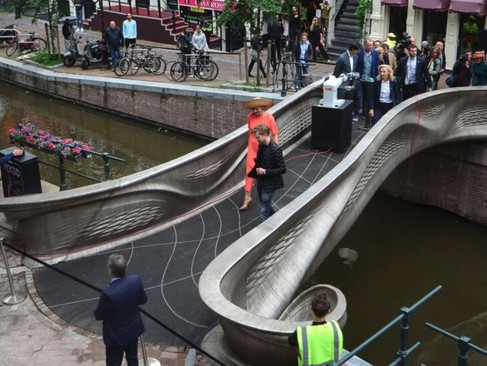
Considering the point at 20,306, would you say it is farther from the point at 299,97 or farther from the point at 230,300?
the point at 299,97

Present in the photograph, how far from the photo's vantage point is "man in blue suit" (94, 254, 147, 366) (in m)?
6.37

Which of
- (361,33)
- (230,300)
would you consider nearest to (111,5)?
(361,33)

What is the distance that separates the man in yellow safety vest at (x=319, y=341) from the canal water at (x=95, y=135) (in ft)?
35.7

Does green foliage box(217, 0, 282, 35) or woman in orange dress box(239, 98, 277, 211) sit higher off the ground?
green foliage box(217, 0, 282, 35)

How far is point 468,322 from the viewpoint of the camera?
12.0m

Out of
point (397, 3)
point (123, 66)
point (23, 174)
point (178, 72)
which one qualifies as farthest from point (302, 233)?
point (397, 3)

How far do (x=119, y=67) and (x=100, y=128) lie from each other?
2042 millimetres

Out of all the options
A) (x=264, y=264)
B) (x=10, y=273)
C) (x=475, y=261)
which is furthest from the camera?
(x=475, y=261)

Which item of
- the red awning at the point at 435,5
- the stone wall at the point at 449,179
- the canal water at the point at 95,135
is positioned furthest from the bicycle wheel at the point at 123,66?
the stone wall at the point at 449,179

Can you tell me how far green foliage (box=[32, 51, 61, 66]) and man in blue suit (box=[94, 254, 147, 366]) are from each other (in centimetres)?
1925

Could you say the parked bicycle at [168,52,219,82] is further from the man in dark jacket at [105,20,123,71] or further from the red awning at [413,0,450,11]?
the red awning at [413,0,450,11]

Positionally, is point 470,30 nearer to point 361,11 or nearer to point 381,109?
point 361,11

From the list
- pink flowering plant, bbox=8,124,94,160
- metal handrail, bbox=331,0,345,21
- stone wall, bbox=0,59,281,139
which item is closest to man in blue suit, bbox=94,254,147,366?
pink flowering plant, bbox=8,124,94,160

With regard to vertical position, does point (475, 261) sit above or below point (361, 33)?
below
